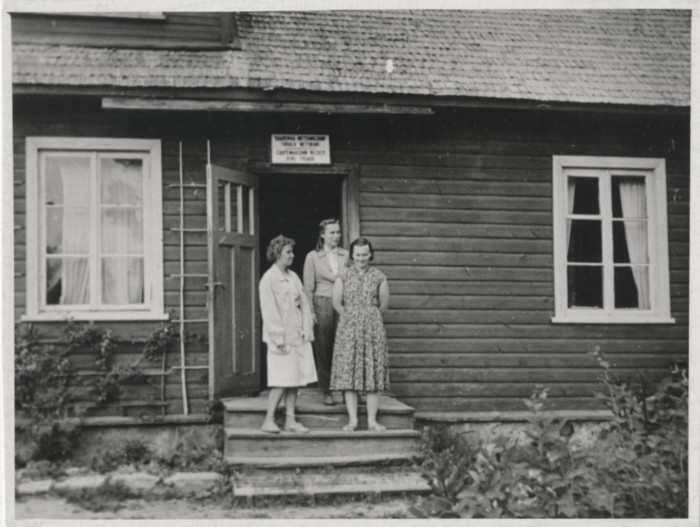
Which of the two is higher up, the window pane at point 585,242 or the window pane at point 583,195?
the window pane at point 583,195

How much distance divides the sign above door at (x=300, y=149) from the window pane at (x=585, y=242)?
2670mm

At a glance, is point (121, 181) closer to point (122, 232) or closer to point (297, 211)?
point (122, 232)

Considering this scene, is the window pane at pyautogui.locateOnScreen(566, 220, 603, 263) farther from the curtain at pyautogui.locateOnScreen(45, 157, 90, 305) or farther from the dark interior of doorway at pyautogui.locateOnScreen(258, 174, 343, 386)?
the curtain at pyautogui.locateOnScreen(45, 157, 90, 305)

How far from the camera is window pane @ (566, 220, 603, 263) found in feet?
26.1

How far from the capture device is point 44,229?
22.9ft

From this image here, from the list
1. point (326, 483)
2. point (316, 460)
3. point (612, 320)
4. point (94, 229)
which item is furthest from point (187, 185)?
point (612, 320)

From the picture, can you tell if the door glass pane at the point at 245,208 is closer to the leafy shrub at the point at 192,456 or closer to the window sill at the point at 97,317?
the window sill at the point at 97,317

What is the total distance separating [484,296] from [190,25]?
12.8 ft

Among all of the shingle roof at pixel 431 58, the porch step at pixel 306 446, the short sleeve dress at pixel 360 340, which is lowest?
the porch step at pixel 306 446

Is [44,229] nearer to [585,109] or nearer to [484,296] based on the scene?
[484,296]

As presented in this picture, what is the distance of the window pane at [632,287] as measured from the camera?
8.02 metres

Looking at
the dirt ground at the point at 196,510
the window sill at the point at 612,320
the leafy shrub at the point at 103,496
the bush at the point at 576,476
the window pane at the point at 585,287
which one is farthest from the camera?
the window pane at the point at 585,287

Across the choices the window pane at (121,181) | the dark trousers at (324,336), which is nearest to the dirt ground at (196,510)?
the dark trousers at (324,336)

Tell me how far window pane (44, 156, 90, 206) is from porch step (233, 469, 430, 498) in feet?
9.99
